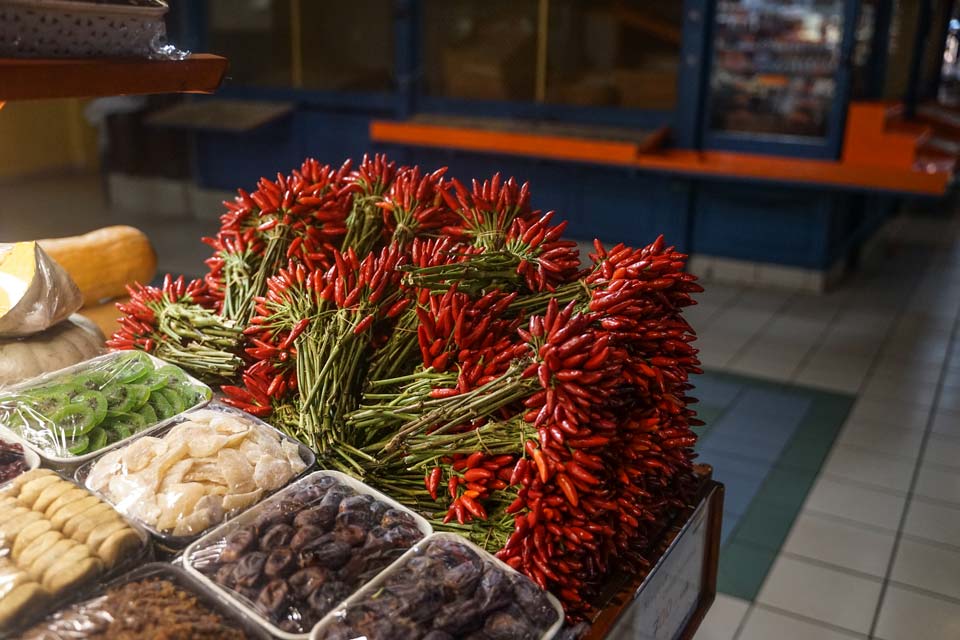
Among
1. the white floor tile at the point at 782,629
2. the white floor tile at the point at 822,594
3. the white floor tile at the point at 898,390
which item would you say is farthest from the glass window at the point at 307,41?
the white floor tile at the point at 782,629

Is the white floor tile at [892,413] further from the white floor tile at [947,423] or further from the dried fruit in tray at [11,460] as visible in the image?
the dried fruit in tray at [11,460]

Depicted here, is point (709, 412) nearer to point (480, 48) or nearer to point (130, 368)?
point (130, 368)

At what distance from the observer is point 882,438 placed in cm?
407

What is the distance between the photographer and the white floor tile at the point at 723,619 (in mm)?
2695

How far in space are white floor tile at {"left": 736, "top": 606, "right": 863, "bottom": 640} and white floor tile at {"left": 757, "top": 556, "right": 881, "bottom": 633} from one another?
47mm

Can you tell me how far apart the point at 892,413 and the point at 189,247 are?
18.1 ft

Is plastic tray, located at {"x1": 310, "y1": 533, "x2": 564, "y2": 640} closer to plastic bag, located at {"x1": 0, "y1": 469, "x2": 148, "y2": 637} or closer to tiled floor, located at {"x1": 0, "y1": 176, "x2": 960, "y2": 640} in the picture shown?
plastic bag, located at {"x1": 0, "y1": 469, "x2": 148, "y2": 637}

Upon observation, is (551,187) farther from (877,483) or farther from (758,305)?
(877,483)

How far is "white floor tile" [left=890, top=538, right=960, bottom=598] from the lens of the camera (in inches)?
117

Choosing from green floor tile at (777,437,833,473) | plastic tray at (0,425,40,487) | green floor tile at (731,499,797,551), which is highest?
plastic tray at (0,425,40,487)

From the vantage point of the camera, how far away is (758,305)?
6020 mm

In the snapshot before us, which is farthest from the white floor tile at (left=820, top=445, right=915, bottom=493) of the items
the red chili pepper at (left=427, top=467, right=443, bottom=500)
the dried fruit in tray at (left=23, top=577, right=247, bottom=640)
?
the dried fruit in tray at (left=23, top=577, right=247, bottom=640)

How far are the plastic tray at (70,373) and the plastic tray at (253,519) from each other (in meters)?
0.31

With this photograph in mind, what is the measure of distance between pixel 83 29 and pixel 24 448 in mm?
703
